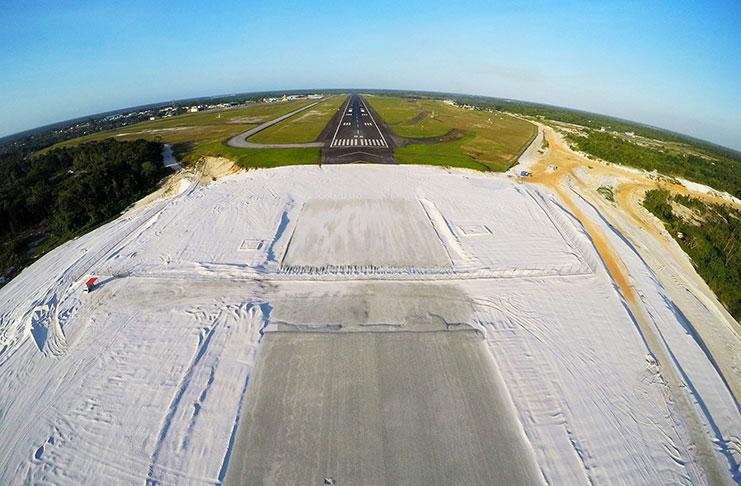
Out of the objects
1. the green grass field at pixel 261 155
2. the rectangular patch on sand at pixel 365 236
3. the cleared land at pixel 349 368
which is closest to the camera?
the cleared land at pixel 349 368

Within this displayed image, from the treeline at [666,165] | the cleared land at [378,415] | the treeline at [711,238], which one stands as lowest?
the cleared land at [378,415]

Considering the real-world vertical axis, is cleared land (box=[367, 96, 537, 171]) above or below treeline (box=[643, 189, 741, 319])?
above

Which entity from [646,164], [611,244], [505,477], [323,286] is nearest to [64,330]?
[323,286]

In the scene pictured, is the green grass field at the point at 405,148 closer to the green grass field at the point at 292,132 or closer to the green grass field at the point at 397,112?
the green grass field at the point at 292,132

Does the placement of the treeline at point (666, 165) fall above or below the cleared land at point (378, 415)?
above

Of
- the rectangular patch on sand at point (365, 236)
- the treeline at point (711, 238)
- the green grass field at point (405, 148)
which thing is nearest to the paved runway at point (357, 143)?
the green grass field at point (405, 148)

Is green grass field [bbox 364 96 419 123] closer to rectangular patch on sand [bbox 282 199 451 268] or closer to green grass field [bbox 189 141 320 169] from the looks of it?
green grass field [bbox 189 141 320 169]

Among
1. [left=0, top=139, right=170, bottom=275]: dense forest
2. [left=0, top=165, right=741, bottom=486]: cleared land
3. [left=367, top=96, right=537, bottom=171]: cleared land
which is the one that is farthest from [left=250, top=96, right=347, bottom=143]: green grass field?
[left=0, top=165, right=741, bottom=486]: cleared land
